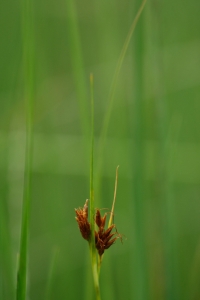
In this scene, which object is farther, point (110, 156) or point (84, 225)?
point (110, 156)

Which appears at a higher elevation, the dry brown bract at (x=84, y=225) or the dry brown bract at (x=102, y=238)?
the dry brown bract at (x=84, y=225)

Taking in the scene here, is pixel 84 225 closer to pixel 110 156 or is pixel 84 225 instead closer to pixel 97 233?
pixel 97 233

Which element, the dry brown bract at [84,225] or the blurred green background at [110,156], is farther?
the blurred green background at [110,156]

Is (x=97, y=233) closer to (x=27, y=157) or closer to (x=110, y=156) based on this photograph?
(x=27, y=157)

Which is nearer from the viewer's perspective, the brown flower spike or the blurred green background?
the brown flower spike

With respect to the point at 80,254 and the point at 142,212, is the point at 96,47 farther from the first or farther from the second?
the point at 142,212

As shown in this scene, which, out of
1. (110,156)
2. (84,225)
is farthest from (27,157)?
(110,156)

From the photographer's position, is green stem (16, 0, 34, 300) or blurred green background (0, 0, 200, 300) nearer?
green stem (16, 0, 34, 300)

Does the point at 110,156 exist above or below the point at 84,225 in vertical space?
above

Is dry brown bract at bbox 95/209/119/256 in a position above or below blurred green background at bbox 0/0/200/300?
below
